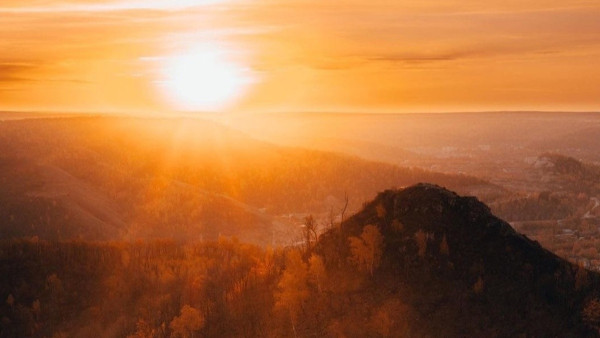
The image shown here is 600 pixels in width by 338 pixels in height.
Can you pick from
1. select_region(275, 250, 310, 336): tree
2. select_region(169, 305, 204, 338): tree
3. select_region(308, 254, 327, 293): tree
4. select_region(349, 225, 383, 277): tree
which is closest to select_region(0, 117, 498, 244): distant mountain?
select_region(169, 305, 204, 338): tree

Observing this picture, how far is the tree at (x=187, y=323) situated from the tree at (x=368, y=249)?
717cm

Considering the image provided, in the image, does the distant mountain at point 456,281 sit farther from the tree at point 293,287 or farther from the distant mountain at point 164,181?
the distant mountain at point 164,181

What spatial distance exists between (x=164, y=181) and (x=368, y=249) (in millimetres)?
89353

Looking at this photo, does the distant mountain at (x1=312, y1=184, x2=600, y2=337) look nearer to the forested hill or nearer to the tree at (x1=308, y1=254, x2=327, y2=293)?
the forested hill

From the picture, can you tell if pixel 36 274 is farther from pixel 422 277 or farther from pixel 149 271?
pixel 422 277

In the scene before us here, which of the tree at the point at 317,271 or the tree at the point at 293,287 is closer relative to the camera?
the tree at the point at 293,287

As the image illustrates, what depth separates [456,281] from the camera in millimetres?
23844

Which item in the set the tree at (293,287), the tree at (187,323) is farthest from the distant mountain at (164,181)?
the tree at (293,287)

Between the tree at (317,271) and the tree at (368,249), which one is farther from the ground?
the tree at (368,249)

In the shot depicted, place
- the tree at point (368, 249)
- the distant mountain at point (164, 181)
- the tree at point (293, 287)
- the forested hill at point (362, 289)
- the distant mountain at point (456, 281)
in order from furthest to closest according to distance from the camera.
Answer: the distant mountain at point (164, 181) < the tree at point (368, 249) < the tree at point (293, 287) < the forested hill at point (362, 289) < the distant mountain at point (456, 281)

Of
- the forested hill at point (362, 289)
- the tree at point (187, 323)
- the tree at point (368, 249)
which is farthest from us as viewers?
the tree at point (187, 323)

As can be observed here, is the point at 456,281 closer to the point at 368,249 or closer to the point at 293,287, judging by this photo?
the point at 368,249

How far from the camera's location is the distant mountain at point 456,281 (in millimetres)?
21969

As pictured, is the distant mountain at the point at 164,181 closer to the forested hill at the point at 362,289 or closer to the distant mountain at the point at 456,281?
the forested hill at the point at 362,289
